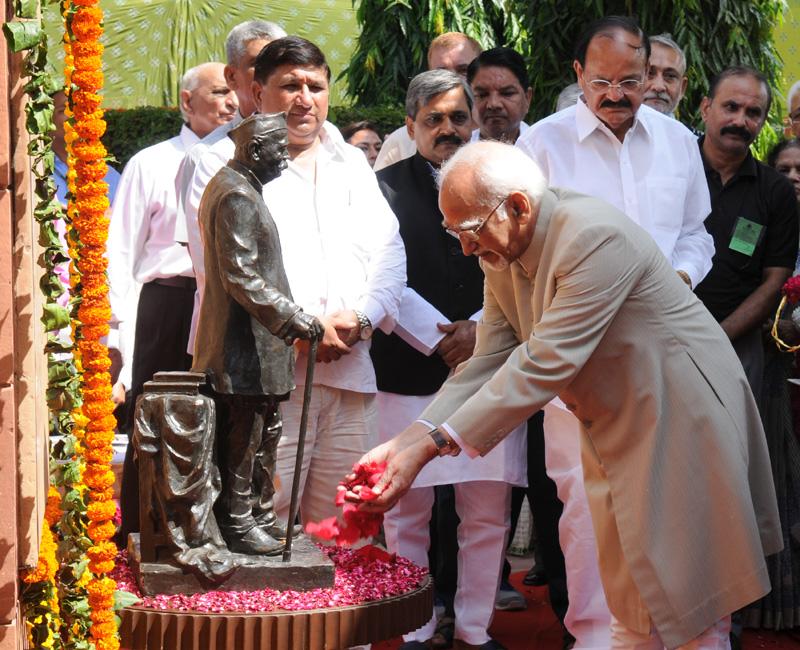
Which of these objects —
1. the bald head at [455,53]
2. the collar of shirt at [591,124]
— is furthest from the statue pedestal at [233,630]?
the bald head at [455,53]

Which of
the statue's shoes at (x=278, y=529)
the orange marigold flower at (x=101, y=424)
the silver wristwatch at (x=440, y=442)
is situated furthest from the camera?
the statue's shoes at (x=278, y=529)

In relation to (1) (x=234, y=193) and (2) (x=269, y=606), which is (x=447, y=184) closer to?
(1) (x=234, y=193)

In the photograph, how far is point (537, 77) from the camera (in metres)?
7.16

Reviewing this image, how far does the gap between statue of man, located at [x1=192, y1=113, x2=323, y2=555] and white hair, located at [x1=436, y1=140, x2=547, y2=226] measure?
55 centimetres

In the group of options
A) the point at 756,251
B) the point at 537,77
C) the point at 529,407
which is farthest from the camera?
the point at 537,77

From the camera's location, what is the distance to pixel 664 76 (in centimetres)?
548

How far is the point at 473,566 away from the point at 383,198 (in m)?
1.51

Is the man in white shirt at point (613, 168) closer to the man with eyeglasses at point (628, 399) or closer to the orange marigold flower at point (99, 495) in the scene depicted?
the man with eyeglasses at point (628, 399)

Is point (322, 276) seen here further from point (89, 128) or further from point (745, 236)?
point (745, 236)

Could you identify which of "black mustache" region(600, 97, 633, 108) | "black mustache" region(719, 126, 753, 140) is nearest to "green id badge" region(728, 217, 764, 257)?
→ "black mustache" region(719, 126, 753, 140)

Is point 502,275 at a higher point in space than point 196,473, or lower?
higher

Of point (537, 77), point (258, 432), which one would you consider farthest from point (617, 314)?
point (537, 77)

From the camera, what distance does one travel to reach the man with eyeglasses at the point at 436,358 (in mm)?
4355

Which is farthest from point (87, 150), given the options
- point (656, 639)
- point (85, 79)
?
point (656, 639)
